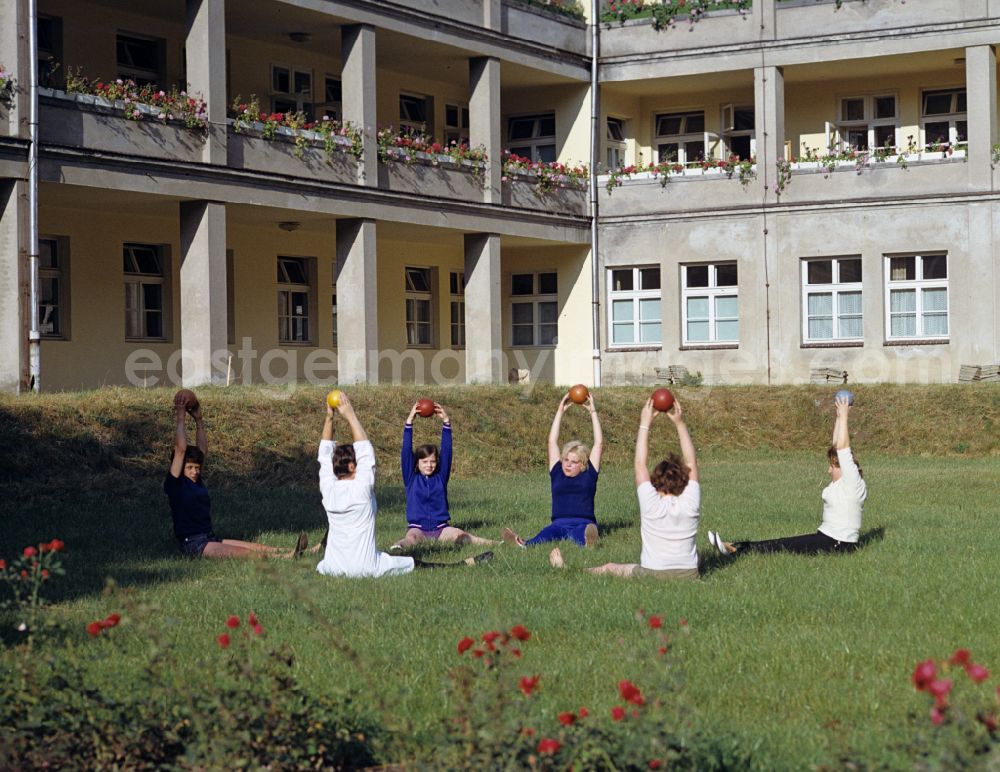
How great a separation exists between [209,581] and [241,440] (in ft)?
36.5

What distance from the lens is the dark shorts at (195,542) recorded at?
47.0 feet

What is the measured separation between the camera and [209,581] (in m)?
12.7

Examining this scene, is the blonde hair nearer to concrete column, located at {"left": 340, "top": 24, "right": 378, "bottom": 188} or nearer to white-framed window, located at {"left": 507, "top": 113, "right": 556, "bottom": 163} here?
concrete column, located at {"left": 340, "top": 24, "right": 378, "bottom": 188}

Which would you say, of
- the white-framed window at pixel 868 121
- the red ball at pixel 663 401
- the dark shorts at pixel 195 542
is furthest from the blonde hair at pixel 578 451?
the white-framed window at pixel 868 121

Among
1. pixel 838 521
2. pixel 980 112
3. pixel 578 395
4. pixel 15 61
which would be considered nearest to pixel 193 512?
pixel 578 395

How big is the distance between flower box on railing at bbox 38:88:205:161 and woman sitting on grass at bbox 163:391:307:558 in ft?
44.2

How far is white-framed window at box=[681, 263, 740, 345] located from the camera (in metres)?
38.2

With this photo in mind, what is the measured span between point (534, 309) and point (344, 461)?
94.7 ft

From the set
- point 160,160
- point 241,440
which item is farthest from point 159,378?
point 241,440

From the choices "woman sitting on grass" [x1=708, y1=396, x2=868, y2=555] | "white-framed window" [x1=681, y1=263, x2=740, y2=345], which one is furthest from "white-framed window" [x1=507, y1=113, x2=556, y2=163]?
"woman sitting on grass" [x1=708, y1=396, x2=868, y2=555]

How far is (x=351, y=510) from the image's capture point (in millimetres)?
12195

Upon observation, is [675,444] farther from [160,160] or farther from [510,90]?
[510,90]

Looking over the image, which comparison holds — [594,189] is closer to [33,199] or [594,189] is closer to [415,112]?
[415,112]

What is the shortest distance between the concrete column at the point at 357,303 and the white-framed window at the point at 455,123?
7838mm
